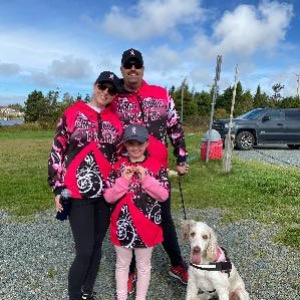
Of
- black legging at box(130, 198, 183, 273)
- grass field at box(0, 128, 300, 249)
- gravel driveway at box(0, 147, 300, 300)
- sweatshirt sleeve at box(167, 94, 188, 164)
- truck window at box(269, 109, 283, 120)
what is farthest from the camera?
truck window at box(269, 109, 283, 120)

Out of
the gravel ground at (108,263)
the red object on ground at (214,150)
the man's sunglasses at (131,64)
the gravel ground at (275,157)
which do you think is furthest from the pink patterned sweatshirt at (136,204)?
the gravel ground at (275,157)

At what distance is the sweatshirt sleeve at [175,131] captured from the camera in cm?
383

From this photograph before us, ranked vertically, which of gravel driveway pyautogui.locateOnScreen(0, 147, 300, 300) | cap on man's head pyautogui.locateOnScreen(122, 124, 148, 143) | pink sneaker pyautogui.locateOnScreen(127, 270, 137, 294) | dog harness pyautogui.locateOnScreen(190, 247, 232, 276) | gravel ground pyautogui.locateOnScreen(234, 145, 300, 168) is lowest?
gravel driveway pyautogui.locateOnScreen(0, 147, 300, 300)

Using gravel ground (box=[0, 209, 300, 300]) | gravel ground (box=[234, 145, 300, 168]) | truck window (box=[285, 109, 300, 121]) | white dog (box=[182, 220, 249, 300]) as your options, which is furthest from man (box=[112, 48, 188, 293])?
truck window (box=[285, 109, 300, 121])

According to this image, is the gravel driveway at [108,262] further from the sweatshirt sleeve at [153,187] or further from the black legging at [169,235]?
the sweatshirt sleeve at [153,187]

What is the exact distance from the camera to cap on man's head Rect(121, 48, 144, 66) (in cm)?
349

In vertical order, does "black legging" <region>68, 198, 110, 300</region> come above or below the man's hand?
below

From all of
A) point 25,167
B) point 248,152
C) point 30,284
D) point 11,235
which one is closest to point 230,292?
point 30,284

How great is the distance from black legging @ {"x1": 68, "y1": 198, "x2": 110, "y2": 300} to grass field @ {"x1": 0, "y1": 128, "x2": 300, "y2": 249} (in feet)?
9.79

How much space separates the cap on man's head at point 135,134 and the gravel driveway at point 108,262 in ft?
5.33

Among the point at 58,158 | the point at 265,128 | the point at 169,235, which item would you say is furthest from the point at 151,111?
the point at 265,128

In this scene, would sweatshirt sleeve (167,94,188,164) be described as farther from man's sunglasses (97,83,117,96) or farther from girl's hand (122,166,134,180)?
girl's hand (122,166,134,180)

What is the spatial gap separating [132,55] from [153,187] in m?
1.07

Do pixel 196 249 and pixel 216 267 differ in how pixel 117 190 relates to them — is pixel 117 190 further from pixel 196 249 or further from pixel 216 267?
pixel 216 267
